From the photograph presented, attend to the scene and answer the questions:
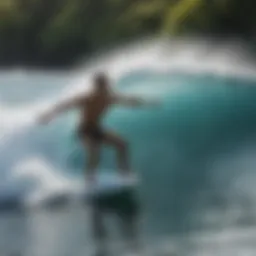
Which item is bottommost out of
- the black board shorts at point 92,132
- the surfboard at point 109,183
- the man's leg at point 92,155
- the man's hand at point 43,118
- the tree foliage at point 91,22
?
the surfboard at point 109,183

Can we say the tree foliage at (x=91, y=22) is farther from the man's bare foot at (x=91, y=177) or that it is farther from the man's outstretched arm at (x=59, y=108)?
the man's bare foot at (x=91, y=177)

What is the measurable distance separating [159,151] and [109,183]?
109 mm

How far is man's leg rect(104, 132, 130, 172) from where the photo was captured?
1.11 meters

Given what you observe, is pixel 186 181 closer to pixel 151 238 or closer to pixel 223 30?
pixel 151 238

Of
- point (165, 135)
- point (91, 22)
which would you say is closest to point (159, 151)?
point (165, 135)

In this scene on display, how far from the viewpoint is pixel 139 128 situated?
1.12 m

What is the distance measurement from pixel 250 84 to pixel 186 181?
22 cm

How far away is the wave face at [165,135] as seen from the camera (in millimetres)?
1101

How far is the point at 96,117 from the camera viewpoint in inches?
43.9

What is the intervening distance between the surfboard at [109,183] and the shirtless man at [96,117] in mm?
12

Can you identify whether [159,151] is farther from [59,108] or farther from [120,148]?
[59,108]

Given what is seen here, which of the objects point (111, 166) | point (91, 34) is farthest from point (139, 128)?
point (91, 34)

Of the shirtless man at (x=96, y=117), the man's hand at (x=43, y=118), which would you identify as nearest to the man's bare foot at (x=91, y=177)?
the shirtless man at (x=96, y=117)

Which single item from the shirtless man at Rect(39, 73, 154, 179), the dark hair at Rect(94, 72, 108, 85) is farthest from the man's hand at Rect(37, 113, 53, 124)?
the dark hair at Rect(94, 72, 108, 85)
